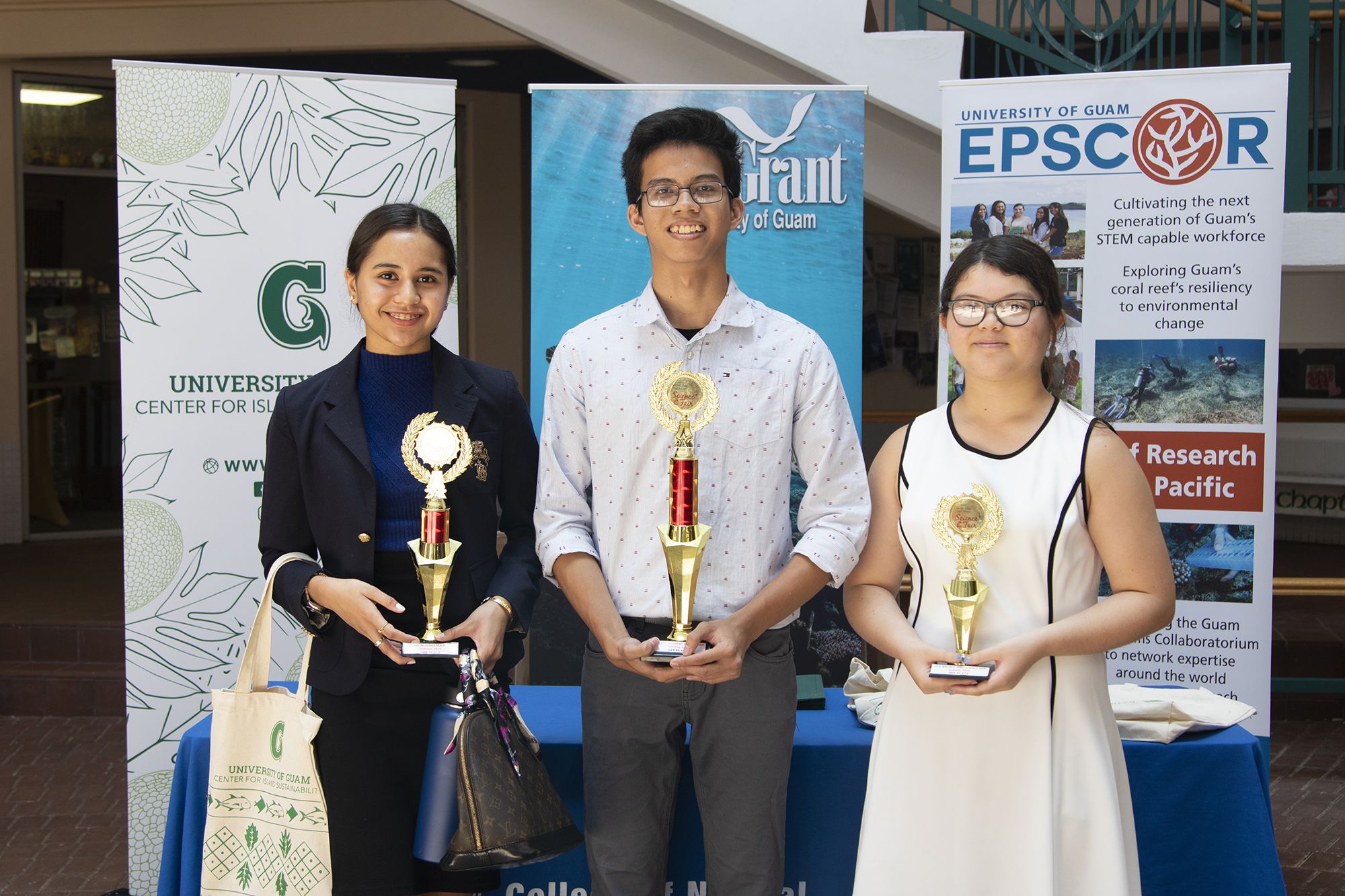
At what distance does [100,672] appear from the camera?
6164 millimetres

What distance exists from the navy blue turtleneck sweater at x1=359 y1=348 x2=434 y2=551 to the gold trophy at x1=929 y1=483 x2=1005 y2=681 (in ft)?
3.37

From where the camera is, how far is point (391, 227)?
2.50m

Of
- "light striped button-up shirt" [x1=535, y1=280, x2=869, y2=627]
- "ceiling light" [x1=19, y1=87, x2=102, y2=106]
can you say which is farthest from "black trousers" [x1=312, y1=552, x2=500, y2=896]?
"ceiling light" [x1=19, y1=87, x2=102, y2=106]

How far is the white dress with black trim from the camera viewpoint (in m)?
2.17

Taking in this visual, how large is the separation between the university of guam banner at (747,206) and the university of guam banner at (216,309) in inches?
17.6

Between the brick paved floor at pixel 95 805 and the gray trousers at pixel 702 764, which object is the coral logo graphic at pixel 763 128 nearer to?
the gray trousers at pixel 702 764

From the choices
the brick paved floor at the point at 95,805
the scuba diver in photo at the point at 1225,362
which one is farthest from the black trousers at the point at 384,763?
the scuba diver in photo at the point at 1225,362

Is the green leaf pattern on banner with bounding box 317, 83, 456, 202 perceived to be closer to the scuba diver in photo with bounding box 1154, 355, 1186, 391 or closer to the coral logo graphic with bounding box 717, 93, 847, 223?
the coral logo graphic with bounding box 717, 93, 847, 223

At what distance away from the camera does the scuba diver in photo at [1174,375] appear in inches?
173

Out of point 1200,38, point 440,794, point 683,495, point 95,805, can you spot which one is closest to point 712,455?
point 683,495

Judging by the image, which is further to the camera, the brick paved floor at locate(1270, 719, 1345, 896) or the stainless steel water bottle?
the brick paved floor at locate(1270, 719, 1345, 896)

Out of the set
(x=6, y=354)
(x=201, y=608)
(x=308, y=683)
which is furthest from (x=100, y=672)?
(x=308, y=683)

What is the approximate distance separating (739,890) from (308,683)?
0.94 meters

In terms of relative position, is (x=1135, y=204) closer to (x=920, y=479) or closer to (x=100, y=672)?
(x=920, y=479)
